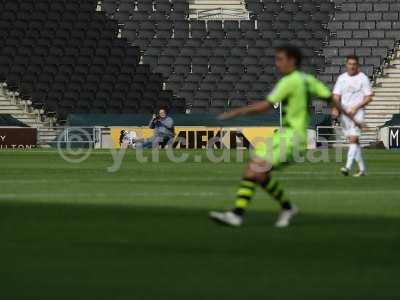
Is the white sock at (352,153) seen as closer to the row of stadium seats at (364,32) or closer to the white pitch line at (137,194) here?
the white pitch line at (137,194)

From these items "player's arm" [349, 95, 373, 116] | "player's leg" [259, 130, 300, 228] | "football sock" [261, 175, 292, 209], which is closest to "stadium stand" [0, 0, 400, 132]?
"player's arm" [349, 95, 373, 116]

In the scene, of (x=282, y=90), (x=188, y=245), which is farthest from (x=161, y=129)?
(x=188, y=245)

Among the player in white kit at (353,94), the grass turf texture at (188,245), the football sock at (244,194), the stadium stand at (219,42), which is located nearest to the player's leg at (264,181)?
the football sock at (244,194)

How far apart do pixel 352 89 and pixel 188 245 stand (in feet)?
46.2

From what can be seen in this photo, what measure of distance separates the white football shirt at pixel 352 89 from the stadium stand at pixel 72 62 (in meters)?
27.6

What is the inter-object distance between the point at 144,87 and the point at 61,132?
Answer: 197 inches

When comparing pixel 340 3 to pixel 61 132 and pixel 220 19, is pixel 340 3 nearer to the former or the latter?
→ pixel 220 19

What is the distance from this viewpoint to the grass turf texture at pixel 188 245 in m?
7.38

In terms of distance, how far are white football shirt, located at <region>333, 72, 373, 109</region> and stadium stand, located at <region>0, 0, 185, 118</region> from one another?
90.5 ft

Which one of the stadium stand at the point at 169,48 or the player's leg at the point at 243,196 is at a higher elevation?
the stadium stand at the point at 169,48

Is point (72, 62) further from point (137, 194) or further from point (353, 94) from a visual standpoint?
point (137, 194)

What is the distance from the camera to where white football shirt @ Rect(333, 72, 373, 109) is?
2361 cm

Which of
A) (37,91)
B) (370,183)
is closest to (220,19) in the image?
(37,91)

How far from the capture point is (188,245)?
394 inches
